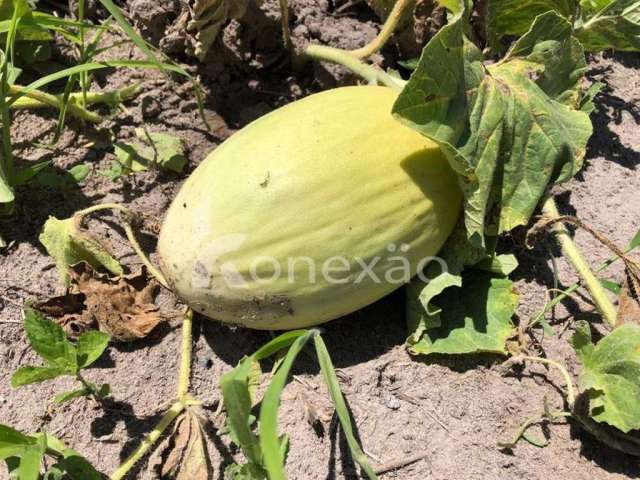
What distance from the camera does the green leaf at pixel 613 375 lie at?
68.2 inches

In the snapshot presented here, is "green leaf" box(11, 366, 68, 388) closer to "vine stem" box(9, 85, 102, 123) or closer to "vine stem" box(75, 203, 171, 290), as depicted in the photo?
"vine stem" box(75, 203, 171, 290)

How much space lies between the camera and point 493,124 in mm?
1808

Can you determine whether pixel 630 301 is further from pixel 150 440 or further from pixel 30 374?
pixel 30 374

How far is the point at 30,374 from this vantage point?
66.0 inches

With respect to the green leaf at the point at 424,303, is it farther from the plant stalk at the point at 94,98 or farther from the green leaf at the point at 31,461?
the plant stalk at the point at 94,98

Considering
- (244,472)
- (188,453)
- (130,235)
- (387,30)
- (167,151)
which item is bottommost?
(188,453)

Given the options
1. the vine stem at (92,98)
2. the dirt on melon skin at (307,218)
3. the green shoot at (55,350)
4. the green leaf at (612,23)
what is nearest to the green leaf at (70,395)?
the green shoot at (55,350)

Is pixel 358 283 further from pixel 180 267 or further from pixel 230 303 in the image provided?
pixel 180 267

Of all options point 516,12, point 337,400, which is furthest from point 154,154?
point 516,12

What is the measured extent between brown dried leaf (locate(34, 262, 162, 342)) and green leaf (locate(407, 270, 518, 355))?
2.53 feet

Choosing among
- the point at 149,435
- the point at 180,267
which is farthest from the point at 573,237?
the point at 149,435

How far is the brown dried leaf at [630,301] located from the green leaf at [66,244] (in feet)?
4.91

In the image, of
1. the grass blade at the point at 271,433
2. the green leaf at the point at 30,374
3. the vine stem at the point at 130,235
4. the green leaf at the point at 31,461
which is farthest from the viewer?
the vine stem at the point at 130,235

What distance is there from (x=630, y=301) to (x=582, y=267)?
162mm
